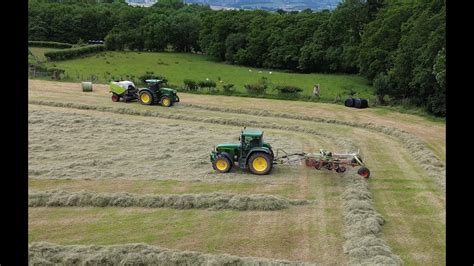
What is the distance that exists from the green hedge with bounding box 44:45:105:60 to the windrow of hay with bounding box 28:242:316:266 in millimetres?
52559

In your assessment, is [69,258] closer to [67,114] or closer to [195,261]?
[195,261]

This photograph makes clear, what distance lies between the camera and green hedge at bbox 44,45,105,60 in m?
60.0

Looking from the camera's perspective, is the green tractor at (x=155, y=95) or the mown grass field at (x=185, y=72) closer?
the green tractor at (x=155, y=95)

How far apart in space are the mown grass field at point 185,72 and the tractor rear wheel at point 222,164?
26850 millimetres

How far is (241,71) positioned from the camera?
60.7 m

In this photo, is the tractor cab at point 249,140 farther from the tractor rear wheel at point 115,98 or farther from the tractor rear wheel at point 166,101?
the tractor rear wheel at point 115,98

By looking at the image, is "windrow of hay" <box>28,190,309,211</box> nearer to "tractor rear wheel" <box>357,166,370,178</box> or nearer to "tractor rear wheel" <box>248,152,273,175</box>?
"tractor rear wheel" <box>248,152,273,175</box>

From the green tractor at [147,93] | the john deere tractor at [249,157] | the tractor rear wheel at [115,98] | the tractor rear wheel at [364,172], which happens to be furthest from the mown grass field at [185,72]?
the john deere tractor at [249,157]

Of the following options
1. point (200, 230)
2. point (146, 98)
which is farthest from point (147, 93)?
point (200, 230)

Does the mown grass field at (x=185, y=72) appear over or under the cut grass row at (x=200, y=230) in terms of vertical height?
over

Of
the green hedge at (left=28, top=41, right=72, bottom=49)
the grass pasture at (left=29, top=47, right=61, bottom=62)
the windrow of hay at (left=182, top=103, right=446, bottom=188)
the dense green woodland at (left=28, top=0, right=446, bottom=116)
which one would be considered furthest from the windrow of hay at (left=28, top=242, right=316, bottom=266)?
the green hedge at (left=28, top=41, right=72, bottom=49)

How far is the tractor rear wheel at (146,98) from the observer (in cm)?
3166
